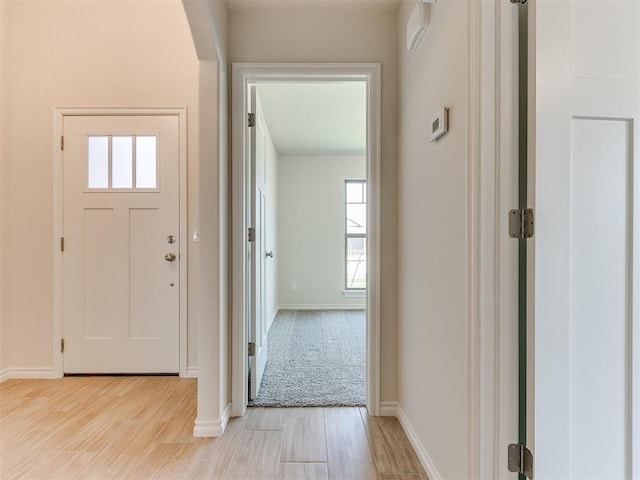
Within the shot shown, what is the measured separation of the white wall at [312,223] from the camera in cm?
550

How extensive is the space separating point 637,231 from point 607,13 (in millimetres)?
644

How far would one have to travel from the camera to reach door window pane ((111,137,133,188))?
8.67ft

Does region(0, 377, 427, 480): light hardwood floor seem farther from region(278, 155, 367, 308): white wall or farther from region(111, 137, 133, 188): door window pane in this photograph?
region(278, 155, 367, 308): white wall

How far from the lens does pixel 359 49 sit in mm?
2070

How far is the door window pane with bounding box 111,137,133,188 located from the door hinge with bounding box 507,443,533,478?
2.75 meters

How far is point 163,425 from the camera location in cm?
192

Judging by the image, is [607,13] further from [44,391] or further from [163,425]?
[44,391]

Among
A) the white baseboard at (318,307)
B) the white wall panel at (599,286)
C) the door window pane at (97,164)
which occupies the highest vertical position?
the door window pane at (97,164)

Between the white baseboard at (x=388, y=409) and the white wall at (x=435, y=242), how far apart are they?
10cm

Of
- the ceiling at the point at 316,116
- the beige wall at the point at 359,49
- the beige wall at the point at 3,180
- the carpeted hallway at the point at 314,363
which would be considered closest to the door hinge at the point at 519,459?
the beige wall at the point at 359,49

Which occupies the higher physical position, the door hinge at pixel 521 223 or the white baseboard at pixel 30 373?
the door hinge at pixel 521 223

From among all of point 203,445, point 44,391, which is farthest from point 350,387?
point 44,391

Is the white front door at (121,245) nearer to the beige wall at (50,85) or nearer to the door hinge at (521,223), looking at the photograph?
the beige wall at (50,85)

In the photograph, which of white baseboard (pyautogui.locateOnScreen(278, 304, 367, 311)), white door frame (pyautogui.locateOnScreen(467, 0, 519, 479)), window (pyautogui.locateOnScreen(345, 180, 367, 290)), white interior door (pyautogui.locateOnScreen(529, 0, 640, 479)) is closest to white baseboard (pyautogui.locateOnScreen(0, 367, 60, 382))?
white door frame (pyautogui.locateOnScreen(467, 0, 519, 479))
